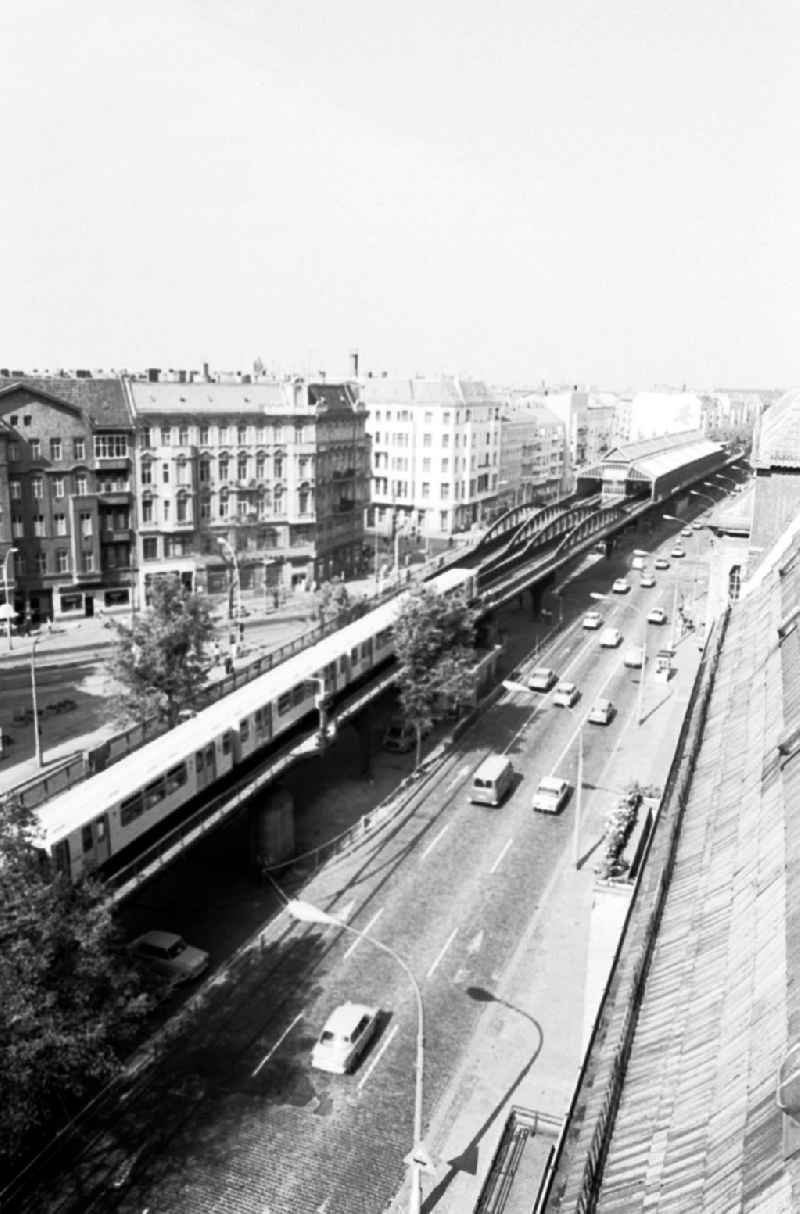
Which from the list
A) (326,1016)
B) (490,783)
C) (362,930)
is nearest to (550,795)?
(490,783)

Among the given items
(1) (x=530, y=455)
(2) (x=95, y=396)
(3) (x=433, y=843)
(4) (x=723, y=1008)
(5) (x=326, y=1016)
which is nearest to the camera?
(4) (x=723, y=1008)

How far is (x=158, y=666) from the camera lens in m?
41.4

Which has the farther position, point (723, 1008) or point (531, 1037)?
point (531, 1037)

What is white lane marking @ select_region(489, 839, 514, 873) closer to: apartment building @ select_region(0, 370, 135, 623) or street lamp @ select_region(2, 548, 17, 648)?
street lamp @ select_region(2, 548, 17, 648)

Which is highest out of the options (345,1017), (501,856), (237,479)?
(237,479)

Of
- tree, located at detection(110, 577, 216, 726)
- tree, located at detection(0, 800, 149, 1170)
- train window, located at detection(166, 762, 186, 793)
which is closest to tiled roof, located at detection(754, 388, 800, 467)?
tree, located at detection(110, 577, 216, 726)

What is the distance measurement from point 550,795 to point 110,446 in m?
48.6

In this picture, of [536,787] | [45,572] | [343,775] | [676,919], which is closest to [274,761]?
[343,775]

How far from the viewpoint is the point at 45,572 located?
76812 millimetres

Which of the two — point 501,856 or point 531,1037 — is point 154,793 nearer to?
point 531,1037

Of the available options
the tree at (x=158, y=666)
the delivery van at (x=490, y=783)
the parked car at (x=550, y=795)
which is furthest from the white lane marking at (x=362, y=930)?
the parked car at (x=550, y=795)

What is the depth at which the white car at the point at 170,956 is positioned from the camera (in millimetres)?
32438

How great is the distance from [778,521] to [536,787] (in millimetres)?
17883

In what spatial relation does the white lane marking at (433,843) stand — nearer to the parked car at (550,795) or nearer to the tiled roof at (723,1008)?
the parked car at (550,795)
